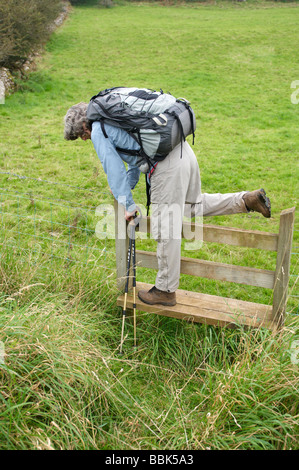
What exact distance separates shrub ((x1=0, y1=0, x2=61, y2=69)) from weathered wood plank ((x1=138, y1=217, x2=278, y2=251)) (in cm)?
1202

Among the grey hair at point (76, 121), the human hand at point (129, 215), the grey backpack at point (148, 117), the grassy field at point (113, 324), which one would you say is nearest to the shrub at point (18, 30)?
the grassy field at point (113, 324)

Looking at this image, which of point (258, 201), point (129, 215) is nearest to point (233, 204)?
point (258, 201)

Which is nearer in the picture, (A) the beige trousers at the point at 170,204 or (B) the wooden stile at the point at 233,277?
(B) the wooden stile at the point at 233,277

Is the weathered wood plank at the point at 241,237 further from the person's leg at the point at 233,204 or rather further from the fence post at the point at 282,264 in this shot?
the person's leg at the point at 233,204

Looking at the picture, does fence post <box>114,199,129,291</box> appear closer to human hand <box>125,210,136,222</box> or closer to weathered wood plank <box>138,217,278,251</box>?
human hand <box>125,210,136,222</box>

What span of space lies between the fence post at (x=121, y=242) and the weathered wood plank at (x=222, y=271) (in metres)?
0.14

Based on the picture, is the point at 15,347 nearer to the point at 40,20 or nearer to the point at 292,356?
the point at 292,356

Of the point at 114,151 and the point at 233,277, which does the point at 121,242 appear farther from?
the point at 233,277

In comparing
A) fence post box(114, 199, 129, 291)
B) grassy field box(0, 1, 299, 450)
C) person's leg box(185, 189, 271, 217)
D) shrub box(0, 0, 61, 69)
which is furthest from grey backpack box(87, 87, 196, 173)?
shrub box(0, 0, 61, 69)

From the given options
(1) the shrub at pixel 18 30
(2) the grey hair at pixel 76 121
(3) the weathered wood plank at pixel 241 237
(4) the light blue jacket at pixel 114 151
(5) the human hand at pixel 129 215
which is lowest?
(3) the weathered wood plank at pixel 241 237

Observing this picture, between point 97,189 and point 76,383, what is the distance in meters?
5.00

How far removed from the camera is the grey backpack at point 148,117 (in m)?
3.66

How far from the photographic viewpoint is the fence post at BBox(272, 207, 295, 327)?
11.5 feet

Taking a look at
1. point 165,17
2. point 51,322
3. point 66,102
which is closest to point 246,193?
point 51,322
